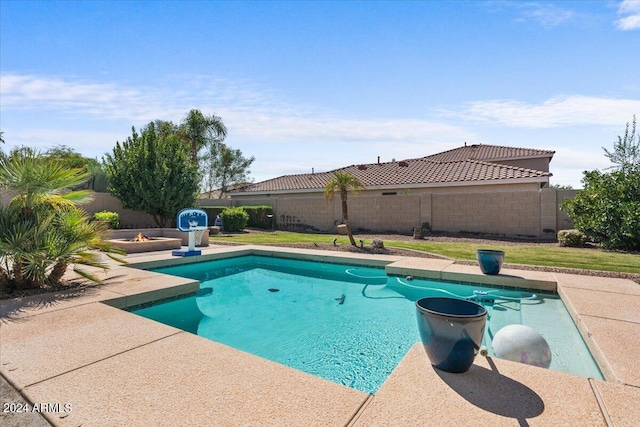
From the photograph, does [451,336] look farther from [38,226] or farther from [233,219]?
[233,219]

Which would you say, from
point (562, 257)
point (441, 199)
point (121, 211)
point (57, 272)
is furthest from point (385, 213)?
point (121, 211)

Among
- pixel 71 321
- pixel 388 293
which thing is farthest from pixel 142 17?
pixel 388 293

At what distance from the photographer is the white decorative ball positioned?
3229mm

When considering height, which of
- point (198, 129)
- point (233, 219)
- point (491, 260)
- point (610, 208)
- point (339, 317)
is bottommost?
point (339, 317)

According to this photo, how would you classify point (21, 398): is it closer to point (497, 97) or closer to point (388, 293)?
point (388, 293)

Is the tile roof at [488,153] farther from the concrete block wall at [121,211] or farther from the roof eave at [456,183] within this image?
the concrete block wall at [121,211]

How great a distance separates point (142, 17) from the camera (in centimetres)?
973

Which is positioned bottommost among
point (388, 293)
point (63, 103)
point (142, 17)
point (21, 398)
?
point (388, 293)

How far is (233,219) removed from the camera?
19.2m

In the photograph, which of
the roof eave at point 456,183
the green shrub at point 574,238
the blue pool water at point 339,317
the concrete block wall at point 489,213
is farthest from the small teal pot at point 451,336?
the concrete block wall at point 489,213

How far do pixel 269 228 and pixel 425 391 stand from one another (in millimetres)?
19568

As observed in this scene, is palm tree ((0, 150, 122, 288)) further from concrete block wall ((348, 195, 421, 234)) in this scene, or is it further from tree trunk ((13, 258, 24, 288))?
concrete block wall ((348, 195, 421, 234))

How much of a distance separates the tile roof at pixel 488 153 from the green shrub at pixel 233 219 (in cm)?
1684

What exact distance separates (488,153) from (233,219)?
19.1 metres
